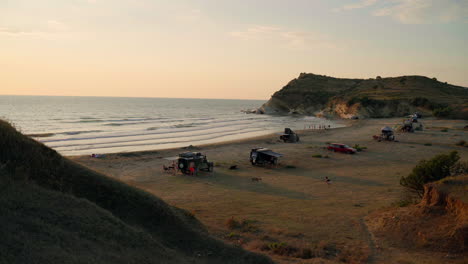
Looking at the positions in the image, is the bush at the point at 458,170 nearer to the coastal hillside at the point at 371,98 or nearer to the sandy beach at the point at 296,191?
the sandy beach at the point at 296,191

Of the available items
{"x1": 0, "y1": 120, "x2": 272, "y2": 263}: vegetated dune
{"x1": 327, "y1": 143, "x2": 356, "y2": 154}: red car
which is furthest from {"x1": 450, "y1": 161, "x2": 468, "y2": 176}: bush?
{"x1": 327, "y1": 143, "x2": 356, "y2": 154}: red car

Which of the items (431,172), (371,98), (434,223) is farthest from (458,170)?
(371,98)

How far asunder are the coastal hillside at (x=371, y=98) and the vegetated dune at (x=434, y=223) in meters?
76.5

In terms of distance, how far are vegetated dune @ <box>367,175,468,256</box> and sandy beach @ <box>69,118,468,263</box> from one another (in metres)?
0.59

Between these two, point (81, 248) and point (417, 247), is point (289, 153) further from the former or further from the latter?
point (81, 248)

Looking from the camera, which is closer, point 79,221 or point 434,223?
point 79,221

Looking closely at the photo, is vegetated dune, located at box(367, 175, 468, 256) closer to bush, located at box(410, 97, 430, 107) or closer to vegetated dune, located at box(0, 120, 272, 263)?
vegetated dune, located at box(0, 120, 272, 263)

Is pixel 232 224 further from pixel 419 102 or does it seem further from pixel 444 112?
pixel 419 102

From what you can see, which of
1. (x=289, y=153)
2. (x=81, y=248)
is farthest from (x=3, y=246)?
(x=289, y=153)

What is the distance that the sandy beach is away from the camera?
1318 cm

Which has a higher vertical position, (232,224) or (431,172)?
(431,172)

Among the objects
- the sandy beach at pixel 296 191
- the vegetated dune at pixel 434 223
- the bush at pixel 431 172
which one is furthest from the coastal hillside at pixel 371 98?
the vegetated dune at pixel 434 223

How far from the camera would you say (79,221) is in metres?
8.12

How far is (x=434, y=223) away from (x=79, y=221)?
12.5m
